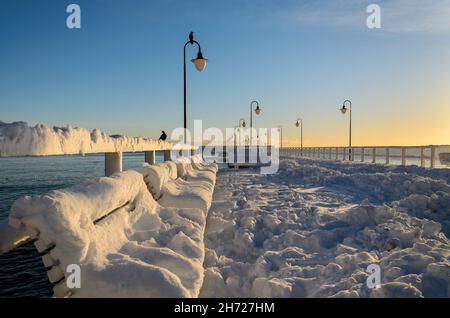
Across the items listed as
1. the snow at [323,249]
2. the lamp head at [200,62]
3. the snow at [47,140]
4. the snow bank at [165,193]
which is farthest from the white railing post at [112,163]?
the lamp head at [200,62]

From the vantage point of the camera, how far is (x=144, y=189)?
3.98 metres

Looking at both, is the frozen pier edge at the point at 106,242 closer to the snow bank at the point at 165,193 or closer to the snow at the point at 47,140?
the snow at the point at 47,140

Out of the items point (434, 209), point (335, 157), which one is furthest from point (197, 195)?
point (335, 157)

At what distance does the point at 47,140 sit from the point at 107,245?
890 millimetres

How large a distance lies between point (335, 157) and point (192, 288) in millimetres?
24357

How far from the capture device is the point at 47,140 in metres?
2.34

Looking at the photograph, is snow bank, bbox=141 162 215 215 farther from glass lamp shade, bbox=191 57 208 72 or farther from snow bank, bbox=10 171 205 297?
glass lamp shade, bbox=191 57 208 72

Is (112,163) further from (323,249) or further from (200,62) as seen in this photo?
(200,62)

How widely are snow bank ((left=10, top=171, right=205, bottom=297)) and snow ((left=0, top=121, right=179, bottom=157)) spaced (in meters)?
0.30

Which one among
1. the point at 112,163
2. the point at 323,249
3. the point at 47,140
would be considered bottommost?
the point at 323,249

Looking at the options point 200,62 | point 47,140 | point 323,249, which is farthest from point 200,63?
point 47,140

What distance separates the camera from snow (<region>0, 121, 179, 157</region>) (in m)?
2.06
